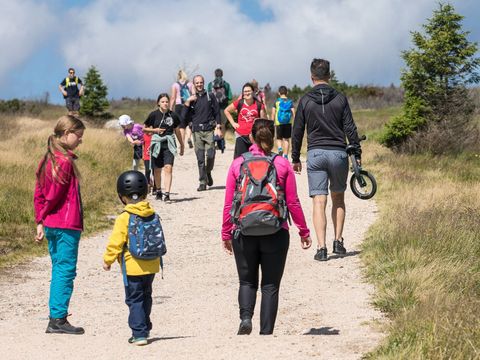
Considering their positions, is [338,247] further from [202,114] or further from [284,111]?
[284,111]

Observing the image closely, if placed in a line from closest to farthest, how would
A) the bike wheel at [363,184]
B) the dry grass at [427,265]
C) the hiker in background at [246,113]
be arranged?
the dry grass at [427,265] → the bike wheel at [363,184] → the hiker in background at [246,113]

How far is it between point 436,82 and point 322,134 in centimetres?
1405

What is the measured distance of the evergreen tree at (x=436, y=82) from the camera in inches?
877

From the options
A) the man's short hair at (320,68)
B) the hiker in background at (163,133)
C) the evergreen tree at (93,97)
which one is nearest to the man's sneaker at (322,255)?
the man's short hair at (320,68)

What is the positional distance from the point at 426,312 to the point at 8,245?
6563 mm

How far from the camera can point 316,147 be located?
9391 mm

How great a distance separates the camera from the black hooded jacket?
926 centimetres

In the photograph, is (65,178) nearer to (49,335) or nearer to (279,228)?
(49,335)

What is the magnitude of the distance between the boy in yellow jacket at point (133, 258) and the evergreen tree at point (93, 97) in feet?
107

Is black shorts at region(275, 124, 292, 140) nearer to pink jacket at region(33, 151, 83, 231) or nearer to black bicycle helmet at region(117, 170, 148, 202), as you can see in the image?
pink jacket at region(33, 151, 83, 231)

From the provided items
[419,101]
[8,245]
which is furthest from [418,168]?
[8,245]

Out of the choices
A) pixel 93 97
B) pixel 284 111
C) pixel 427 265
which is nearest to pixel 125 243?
pixel 427 265

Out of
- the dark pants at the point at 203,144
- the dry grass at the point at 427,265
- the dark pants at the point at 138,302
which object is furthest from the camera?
the dark pants at the point at 203,144

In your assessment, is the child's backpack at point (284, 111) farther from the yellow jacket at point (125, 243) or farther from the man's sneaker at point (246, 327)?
the yellow jacket at point (125, 243)
